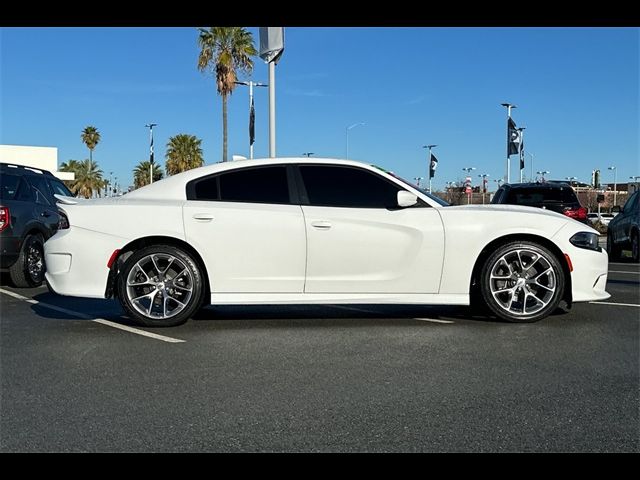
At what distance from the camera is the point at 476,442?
3246 millimetres

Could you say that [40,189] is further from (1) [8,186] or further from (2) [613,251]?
(2) [613,251]

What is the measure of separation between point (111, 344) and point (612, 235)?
12401 mm

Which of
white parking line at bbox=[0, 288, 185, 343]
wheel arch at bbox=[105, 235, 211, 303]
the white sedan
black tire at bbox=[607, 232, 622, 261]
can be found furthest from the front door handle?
black tire at bbox=[607, 232, 622, 261]

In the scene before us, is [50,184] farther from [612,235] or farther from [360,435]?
[612,235]

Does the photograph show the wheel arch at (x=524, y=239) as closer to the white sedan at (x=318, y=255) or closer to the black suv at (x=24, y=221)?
the white sedan at (x=318, y=255)

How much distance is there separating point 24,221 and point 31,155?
142 feet

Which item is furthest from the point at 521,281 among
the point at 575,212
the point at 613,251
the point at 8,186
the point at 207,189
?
the point at 613,251

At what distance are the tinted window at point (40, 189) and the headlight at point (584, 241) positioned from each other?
7.44 metres

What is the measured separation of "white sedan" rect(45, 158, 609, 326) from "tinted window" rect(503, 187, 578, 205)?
6788 millimetres

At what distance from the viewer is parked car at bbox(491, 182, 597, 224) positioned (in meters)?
13.0

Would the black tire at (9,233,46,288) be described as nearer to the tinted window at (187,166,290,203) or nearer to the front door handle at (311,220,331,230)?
the tinted window at (187,166,290,203)
